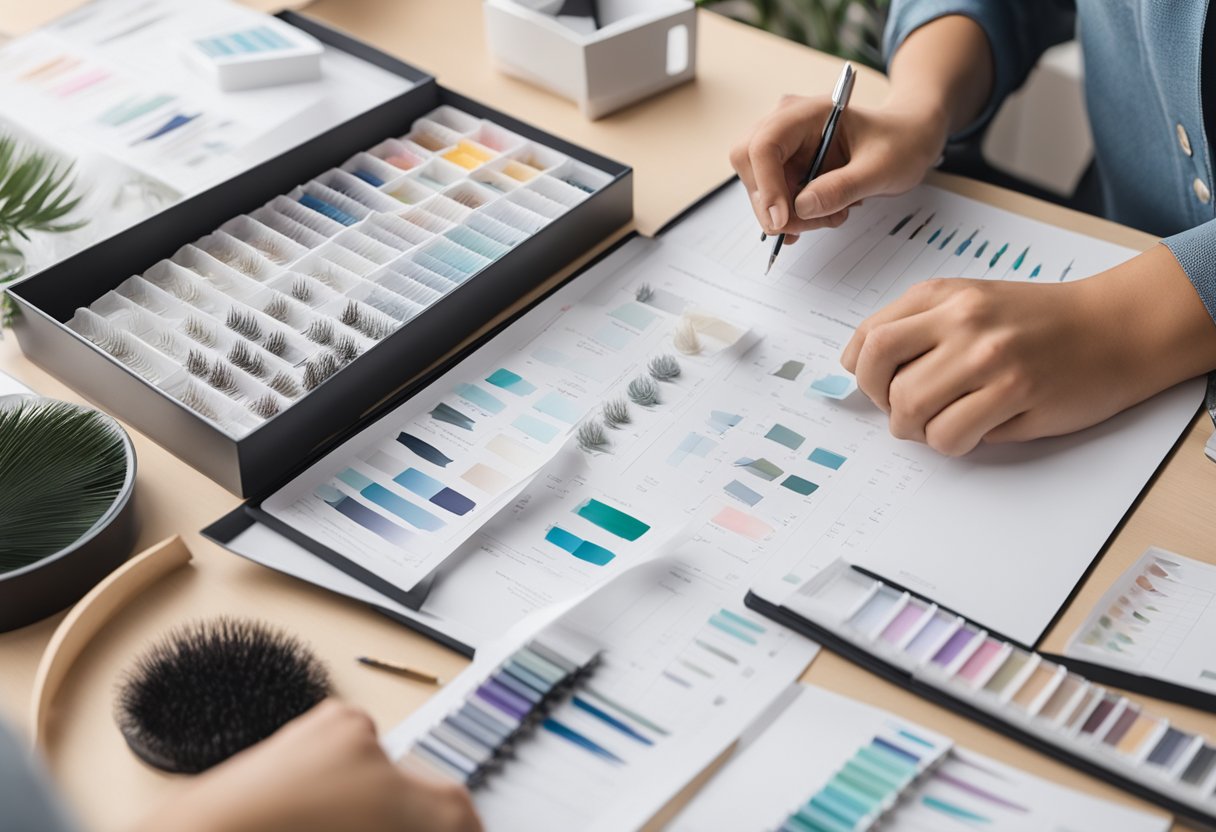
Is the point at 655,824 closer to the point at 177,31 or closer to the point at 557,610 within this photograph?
the point at 557,610

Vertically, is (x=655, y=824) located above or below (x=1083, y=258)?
below

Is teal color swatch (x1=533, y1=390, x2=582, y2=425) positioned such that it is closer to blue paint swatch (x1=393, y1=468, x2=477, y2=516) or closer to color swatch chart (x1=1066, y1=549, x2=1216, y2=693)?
blue paint swatch (x1=393, y1=468, x2=477, y2=516)

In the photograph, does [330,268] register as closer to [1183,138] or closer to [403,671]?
[403,671]

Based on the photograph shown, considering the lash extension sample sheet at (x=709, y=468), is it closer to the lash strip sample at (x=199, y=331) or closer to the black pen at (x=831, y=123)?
the black pen at (x=831, y=123)

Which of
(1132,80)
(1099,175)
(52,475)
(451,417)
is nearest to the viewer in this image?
(52,475)

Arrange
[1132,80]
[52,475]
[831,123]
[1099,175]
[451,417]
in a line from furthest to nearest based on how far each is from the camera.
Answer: [1099,175] < [1132,80] < [831,123] < [451,417] < [52,475]

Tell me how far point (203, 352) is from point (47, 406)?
0.38ft

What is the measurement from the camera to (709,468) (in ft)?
2.68

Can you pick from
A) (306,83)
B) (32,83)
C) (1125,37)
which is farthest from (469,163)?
(1125,37)

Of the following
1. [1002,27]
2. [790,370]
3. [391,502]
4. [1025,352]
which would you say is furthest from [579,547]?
[1002,27]

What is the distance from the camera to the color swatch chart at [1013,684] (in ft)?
2.03

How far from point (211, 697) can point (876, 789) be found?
369 mm

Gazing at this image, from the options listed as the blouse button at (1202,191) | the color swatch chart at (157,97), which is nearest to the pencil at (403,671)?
the color swatch chart at (157,97)

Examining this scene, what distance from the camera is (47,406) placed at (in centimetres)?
78
